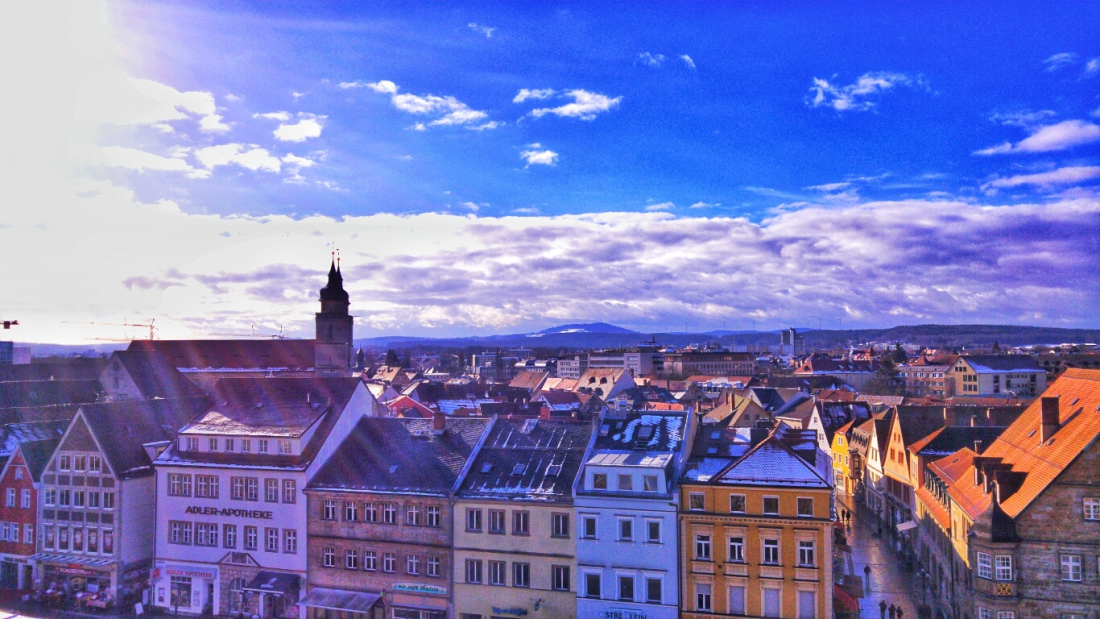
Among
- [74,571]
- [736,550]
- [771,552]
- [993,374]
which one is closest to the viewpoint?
[771,552]

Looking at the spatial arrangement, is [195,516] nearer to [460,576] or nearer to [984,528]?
[460,576]

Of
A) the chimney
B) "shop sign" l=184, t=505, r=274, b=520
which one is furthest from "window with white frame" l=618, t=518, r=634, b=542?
the chimney

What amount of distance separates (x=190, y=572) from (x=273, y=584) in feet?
21.7

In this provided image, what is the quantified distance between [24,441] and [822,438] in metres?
80.6

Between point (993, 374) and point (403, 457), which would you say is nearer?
point (403, 457)

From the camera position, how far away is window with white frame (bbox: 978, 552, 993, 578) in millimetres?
38781

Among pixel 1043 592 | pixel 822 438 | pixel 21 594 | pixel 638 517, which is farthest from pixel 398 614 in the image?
pixel 822 438

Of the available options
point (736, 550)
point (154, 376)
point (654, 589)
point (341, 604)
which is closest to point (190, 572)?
point (341, 604)

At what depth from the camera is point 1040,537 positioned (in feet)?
125

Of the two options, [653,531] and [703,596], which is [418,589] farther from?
[703,596]

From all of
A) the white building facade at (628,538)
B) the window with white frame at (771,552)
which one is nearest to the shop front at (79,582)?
the white building facade at (628,538)

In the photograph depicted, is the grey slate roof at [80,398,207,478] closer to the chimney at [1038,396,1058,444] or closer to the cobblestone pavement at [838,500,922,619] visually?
the cobblestone pavement at [838,500,922,619]

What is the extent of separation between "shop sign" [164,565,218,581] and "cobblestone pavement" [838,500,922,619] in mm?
38804

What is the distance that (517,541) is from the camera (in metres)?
43.6
